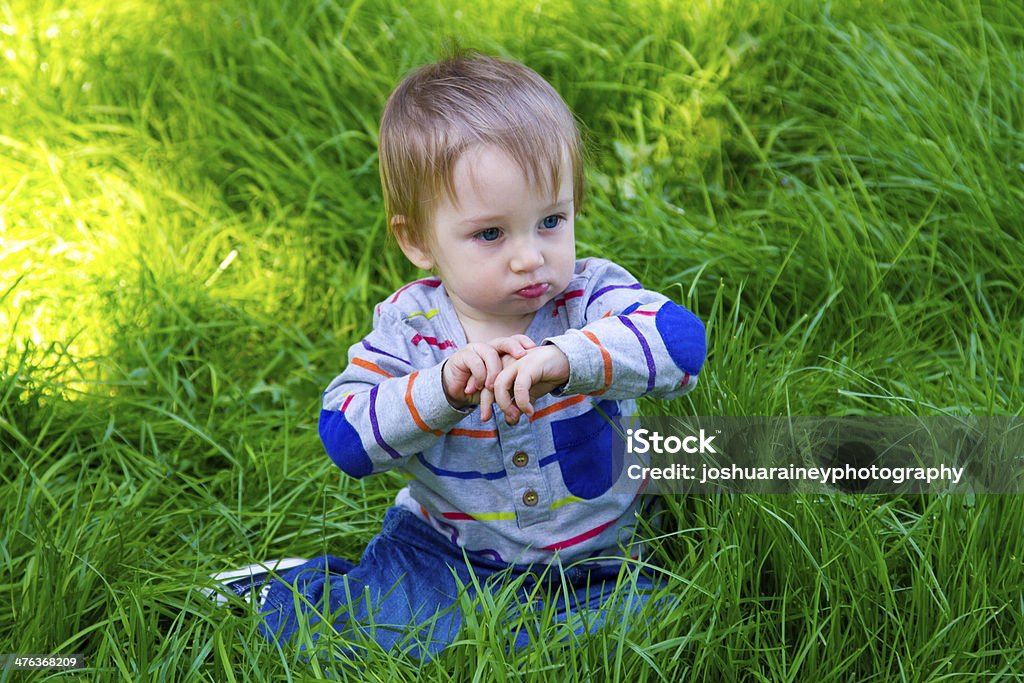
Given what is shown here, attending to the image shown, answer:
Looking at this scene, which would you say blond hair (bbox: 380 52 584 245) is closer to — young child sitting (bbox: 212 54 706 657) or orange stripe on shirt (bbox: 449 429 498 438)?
young child sitting (bbox: 212 54 706 657)

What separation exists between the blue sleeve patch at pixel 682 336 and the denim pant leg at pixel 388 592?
57cm

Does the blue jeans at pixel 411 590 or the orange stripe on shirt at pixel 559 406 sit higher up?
the orange stripe on shirt at pixel 559 406

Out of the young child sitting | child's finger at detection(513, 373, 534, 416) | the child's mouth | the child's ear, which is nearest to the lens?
child's finger at detection(513, 373, 534, 416)

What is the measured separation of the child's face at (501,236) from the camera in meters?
1.79

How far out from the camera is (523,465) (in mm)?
1896

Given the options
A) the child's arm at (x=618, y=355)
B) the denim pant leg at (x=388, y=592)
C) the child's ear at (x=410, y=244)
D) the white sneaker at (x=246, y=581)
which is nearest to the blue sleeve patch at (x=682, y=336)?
the child's arm at (x=618, y=355)

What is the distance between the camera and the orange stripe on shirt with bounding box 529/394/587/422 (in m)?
1.90

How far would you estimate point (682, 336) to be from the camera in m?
Result: 1.79

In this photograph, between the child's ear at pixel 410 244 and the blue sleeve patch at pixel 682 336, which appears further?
the child's ear at pixel 410 244

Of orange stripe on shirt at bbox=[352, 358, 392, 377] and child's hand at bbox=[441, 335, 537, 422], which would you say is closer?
child's hand at bbox=[441, 335, 537, 422]

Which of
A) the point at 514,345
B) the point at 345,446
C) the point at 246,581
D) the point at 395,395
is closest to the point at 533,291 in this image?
the point at 514,345

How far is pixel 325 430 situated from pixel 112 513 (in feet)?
1.80

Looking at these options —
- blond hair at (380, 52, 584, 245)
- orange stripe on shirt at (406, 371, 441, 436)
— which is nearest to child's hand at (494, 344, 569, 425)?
orange stripe on shirt at (406, 371, 441, 436)

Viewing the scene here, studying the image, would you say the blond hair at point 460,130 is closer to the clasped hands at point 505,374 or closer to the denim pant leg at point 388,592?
the clasped hands at point 505,374
